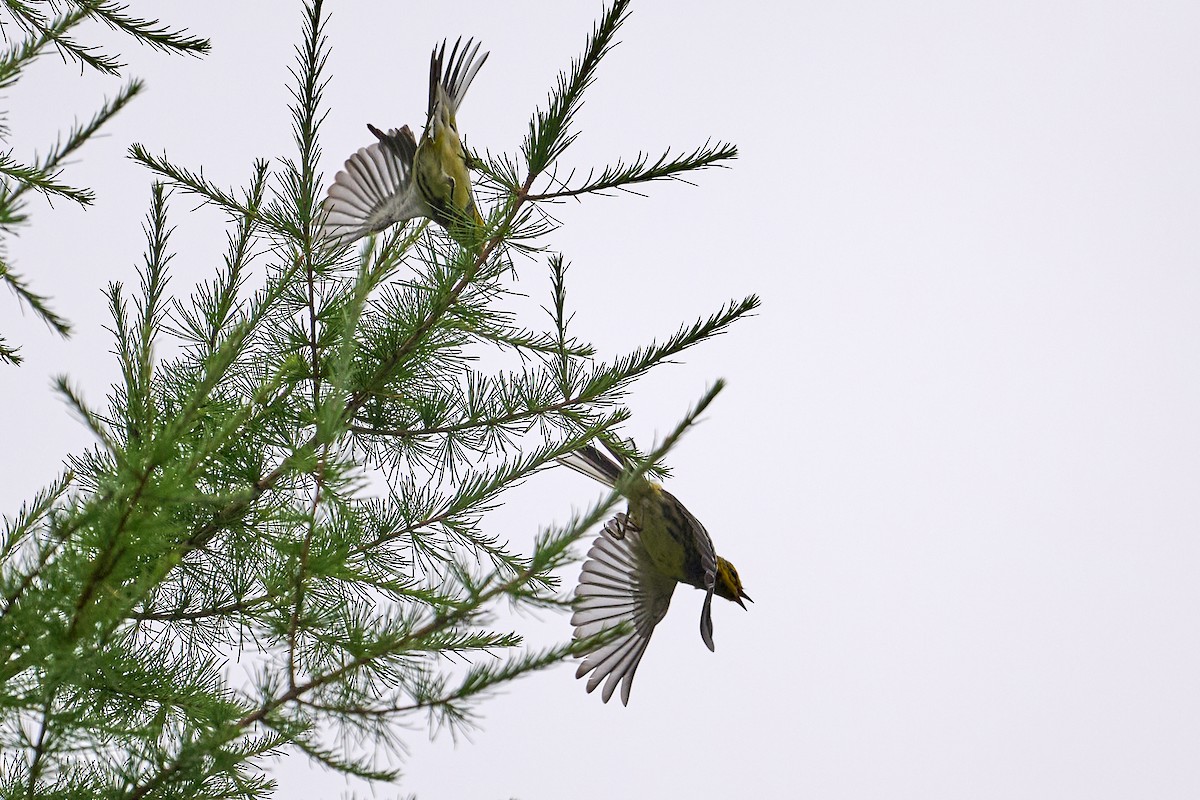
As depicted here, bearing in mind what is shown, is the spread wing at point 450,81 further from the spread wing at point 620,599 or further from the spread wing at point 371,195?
the spread wing at point 620,599

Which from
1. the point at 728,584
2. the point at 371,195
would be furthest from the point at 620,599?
the point at 371,195

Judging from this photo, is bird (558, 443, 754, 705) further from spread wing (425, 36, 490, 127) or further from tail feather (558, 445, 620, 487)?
spread wing (425, 36, 490, 127)

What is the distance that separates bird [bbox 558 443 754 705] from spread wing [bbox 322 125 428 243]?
0.73 m

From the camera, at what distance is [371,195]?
2.69 meters

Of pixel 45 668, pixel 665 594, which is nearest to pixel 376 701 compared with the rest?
pixel 45 668

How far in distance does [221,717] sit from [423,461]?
73 cm

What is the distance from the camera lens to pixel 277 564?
1476 mm

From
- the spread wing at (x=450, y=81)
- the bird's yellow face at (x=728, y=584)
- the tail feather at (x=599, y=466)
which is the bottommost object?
the bird's yellow face at (x=728, y=584)

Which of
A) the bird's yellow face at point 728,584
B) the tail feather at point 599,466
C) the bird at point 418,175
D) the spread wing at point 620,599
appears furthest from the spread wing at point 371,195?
the bird's yellow face at point 728,584

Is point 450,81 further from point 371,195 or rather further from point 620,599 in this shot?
point 620,599

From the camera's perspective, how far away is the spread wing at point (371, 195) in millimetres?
2487

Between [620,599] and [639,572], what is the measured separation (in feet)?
0.33

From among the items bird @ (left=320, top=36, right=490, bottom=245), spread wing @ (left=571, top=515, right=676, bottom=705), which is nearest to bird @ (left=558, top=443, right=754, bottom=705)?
spread wing @ (left=571, top=515, right=676, bottom=705)

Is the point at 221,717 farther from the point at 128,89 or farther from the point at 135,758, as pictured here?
the point at 128,89
